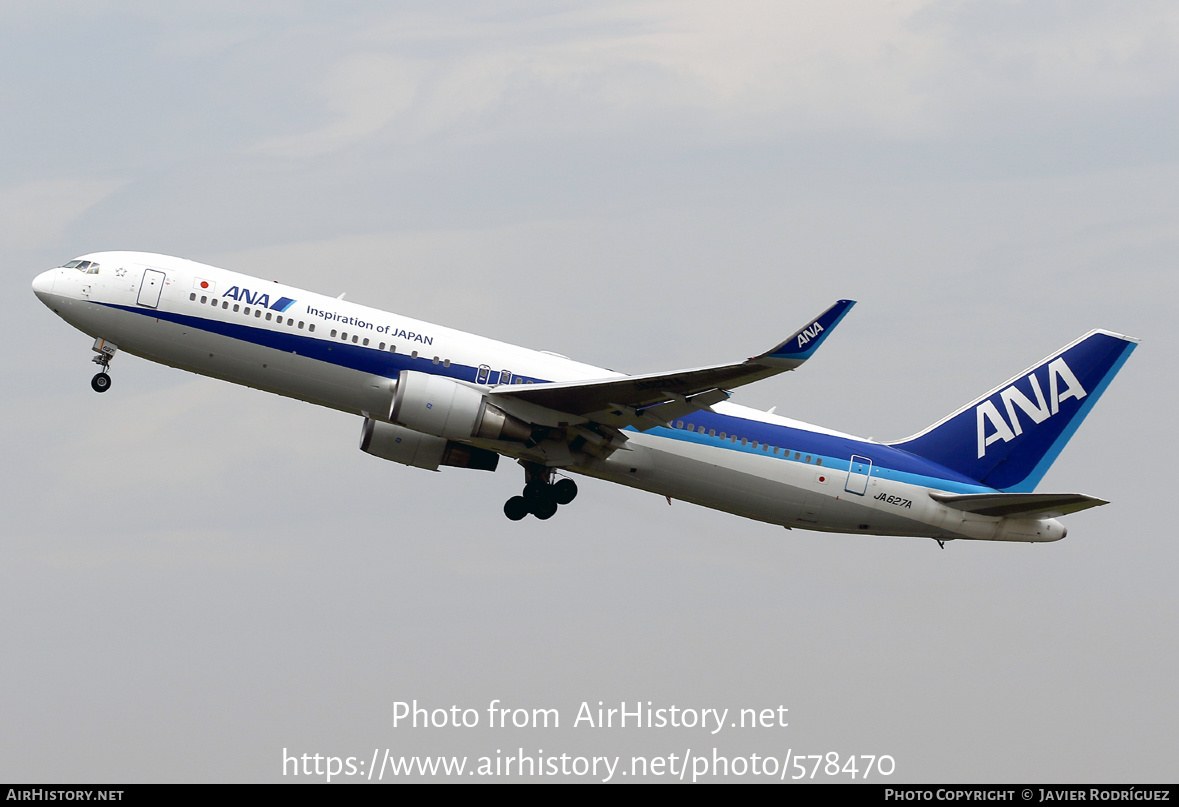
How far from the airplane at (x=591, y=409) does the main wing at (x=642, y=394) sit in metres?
0.06

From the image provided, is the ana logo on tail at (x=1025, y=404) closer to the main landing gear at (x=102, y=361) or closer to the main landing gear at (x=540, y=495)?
the main landing gear at (x=540, y=495)

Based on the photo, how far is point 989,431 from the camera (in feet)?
142

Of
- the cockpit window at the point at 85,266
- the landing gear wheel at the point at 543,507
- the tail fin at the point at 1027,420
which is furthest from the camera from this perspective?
the tail fin at the point at 1027,420

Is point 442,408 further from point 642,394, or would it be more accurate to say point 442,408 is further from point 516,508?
point 516,508

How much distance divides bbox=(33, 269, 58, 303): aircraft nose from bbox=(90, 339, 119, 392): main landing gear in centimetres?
181

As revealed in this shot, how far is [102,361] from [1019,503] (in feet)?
87.6

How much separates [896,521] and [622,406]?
33.2 feet

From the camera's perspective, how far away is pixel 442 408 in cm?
3597

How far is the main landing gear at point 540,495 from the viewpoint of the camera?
4047 centimetres

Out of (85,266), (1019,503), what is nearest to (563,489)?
(1019,503)

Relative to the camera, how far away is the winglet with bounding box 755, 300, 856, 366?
1252 inches

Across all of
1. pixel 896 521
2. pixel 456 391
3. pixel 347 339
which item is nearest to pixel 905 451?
pixel 896 521

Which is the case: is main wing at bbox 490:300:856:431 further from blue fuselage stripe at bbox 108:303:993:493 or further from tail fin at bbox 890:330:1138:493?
tail fin at bbox 890:330:1138:493

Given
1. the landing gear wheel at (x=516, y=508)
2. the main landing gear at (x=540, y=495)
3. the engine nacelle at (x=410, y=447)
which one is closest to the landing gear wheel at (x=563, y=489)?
the main landing gear at (x=540, y=495)
